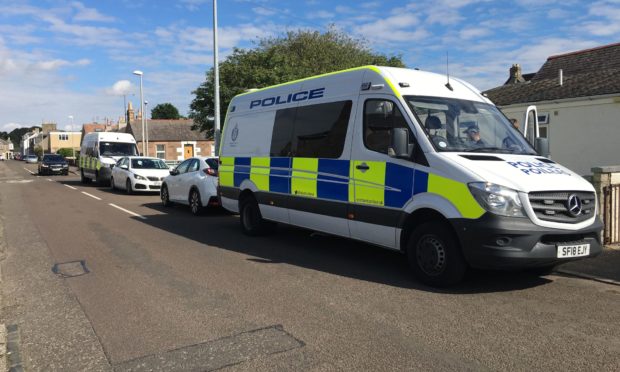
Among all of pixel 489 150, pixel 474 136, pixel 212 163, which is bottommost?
pixel 212 163

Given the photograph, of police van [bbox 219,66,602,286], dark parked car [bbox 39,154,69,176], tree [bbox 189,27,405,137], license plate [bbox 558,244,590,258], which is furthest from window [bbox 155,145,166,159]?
license plate [bbox 558,244,590,258]

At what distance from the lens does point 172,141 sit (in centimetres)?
5775

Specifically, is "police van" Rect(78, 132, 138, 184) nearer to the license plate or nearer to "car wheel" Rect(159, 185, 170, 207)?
"car wheel" Rect(159, 185, 170, 207)

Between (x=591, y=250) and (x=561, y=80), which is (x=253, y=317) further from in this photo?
(x=561, y=80)

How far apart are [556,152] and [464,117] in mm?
13174

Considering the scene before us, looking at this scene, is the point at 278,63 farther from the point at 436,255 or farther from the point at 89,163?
the point at 436,255

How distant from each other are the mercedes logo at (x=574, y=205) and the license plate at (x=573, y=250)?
0.34 meters

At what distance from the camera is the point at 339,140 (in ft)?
23.1

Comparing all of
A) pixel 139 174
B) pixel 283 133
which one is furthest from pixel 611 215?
pixel 139 174

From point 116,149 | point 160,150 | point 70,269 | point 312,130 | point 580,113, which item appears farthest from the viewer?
point 160,150

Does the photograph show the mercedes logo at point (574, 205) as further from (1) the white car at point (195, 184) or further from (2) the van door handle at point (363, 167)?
(1) the white car at point (195, 184)

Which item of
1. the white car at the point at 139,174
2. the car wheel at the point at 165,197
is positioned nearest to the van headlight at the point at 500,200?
the car wheel at the point at 165,197

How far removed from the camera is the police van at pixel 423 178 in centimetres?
523

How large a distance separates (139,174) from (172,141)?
41.0m
